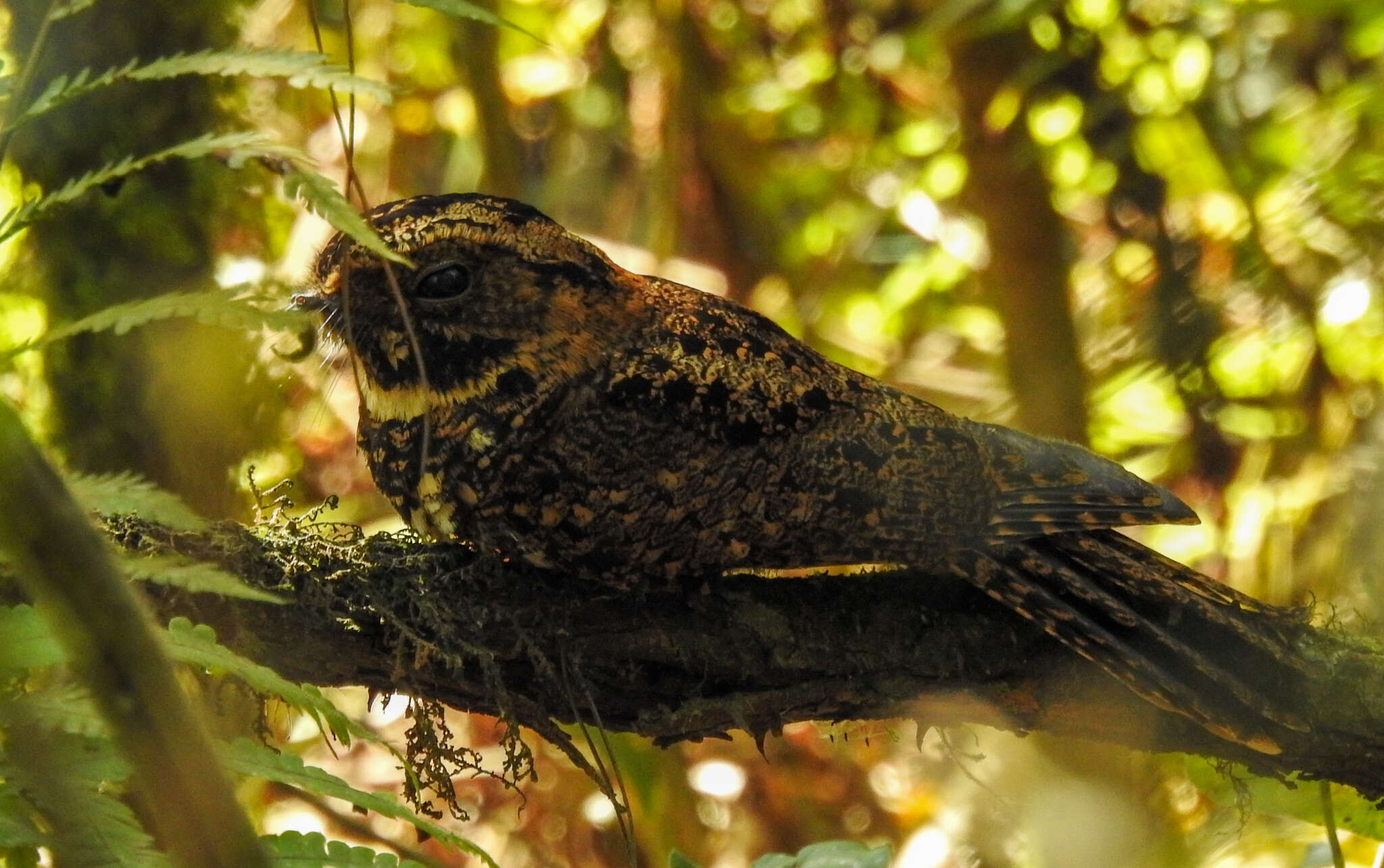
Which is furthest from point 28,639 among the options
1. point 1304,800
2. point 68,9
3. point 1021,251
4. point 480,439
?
point 1021,251

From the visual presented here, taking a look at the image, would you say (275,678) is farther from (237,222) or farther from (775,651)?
(237,222)

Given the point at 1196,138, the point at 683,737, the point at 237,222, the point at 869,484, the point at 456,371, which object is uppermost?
the point at 1196,138

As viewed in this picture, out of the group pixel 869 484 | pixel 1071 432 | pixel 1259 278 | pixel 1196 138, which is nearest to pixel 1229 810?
pixel 1071 432

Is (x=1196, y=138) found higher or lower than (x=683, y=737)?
higher

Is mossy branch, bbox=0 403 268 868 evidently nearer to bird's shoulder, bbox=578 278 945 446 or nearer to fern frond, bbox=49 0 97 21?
fern frond, bbox=49 0 97 21

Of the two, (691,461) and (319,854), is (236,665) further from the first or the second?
(691,461)

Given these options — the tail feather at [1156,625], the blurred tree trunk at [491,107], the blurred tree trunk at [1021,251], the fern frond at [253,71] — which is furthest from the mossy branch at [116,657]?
the blurred tree trunk at [491,107]
